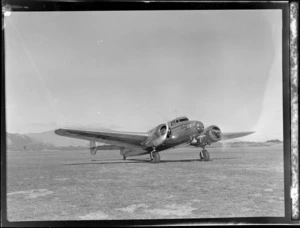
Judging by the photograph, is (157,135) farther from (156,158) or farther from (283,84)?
(283,84)

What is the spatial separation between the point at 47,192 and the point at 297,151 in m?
4.25

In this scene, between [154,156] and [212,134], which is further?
[154,156]

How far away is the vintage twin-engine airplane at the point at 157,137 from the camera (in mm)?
5230

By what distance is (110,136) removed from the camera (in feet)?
18.5

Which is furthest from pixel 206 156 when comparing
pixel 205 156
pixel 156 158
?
pixel 156 158

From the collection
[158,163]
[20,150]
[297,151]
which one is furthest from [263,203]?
[20,150]

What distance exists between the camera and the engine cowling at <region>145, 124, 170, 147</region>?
19.9 ft

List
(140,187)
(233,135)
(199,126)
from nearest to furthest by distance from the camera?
(140,187) < (233,135) < (199,126)

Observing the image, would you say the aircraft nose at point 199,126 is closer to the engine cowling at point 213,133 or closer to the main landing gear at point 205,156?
the engine cowling at point 213,133

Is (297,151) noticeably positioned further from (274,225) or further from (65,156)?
(65,156)

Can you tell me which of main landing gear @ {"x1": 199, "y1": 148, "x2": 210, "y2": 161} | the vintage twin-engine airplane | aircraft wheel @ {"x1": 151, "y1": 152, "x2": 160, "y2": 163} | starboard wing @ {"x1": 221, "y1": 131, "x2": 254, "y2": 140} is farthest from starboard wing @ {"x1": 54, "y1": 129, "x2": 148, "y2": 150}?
starboard wing @ {"x1": 221, "y1": 131, "x2": 254, "y2": 140}

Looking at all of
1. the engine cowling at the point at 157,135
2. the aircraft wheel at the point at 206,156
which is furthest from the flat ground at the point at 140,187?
the engine cowling at the point at 157,135

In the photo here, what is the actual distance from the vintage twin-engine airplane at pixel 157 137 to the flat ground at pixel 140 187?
30cm

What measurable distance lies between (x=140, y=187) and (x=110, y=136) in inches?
52.4
